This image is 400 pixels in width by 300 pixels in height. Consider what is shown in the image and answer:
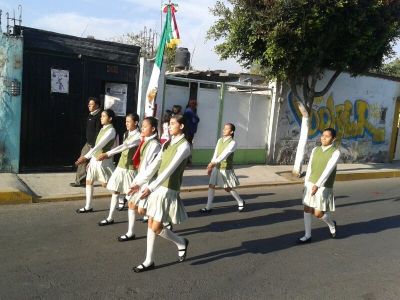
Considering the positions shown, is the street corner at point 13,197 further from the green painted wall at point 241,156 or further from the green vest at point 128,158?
the green painted wall at point 241,156

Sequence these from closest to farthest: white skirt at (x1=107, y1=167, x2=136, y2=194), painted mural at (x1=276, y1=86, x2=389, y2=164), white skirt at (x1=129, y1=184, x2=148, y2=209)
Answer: white skirt at (x1=129, y1=184, x2=148, y2=209) < white skirt at (x1=107, y1=167, x2=136, y2=194) < painted mural at (x1=276, y1=86, x2=389, y2=164)

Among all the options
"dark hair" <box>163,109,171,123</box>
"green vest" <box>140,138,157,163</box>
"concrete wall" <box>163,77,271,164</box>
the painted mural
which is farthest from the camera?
the painted mural

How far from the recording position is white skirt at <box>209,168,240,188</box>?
852 centimetres

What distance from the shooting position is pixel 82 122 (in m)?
10.5

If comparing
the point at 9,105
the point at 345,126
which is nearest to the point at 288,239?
the point at 9,105

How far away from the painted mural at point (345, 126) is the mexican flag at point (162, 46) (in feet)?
19.1

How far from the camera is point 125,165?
22.8ft

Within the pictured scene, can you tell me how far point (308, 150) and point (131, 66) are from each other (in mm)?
7574

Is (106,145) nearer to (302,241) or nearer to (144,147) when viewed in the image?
(144,147)

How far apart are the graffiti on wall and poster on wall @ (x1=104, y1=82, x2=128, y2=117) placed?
612cm

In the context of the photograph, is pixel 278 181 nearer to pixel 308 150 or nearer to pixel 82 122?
pixel 308 150

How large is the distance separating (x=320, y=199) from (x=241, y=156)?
285 inches

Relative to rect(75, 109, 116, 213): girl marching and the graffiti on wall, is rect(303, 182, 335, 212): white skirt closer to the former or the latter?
rect(75, 109, 116, 213): girl marching

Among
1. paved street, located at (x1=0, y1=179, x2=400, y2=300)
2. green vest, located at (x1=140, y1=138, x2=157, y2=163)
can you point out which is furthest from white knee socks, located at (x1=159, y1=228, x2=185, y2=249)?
green vest, located at (x1=140, y1=138, x2=157, y2=163)
